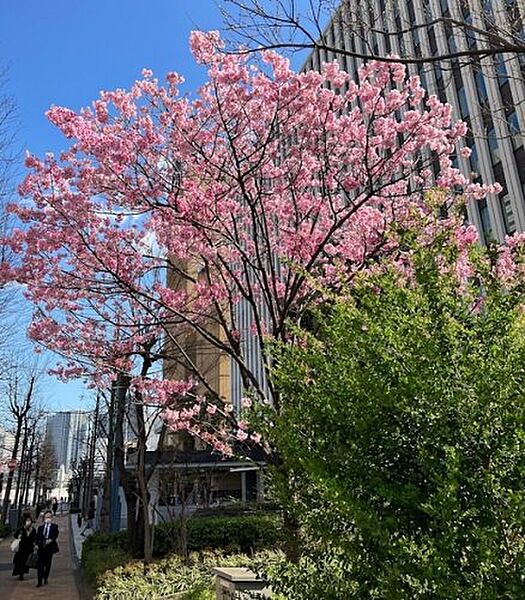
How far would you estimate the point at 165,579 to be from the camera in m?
7.78

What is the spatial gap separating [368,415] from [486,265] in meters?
0.98

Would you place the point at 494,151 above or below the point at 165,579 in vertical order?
above

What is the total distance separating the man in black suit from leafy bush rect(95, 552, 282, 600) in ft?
7.64

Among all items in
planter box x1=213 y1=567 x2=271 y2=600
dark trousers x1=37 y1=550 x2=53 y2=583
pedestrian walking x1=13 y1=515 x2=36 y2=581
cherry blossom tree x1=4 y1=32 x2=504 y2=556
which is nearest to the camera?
planter box x1=213 y1=567 x2=271 y2=600

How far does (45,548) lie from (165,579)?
14.4ft

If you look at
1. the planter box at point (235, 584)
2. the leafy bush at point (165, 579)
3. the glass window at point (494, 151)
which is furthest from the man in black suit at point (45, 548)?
the glass window at point (494, 151)

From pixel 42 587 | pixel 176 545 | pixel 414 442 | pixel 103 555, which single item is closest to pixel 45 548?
pixel 42 587

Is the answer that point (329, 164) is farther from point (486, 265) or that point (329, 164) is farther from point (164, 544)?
point (164, 544)

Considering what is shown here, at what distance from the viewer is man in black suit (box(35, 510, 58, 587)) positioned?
10703 millimetres

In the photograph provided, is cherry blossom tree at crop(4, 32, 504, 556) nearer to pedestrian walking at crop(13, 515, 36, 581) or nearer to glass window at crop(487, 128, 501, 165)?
pedestrian walking at crop(13, 515, 36, 581)

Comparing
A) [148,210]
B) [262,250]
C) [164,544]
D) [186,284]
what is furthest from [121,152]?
[164,544]

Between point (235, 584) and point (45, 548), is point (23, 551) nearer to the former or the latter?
point (45, 548)

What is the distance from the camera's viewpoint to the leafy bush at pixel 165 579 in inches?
269

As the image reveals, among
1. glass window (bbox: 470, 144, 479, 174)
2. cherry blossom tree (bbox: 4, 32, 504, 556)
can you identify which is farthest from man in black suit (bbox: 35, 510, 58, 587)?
glass window (bbox: 470, 144, 479, 174)
